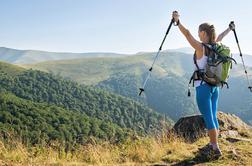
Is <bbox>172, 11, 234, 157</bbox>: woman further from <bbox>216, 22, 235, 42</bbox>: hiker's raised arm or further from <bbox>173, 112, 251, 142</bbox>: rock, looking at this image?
<bbox>173, 112, 251, 142</bbox>: rock

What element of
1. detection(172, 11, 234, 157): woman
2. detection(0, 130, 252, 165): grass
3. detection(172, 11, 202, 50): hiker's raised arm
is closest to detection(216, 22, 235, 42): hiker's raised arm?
detection(172, 11, 234, 157): woman

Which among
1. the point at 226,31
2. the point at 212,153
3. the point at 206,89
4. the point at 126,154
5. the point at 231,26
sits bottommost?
the point at 126,154

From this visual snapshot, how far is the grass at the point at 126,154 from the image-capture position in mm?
7277

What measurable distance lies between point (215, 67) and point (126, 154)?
3.07m

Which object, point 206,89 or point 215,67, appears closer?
point 215,67

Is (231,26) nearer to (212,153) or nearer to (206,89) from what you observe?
(206,89)

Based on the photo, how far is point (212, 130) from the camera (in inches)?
283

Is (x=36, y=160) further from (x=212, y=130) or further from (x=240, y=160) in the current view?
(x=240, y=160)

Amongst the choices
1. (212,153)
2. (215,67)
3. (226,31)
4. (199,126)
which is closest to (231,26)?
(226,31)

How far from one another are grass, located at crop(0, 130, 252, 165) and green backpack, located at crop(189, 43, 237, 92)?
5.29 feet

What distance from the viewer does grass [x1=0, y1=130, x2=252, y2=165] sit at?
7277 millimetres

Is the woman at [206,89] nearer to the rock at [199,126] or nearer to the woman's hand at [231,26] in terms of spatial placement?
the woman's hand at [231,26]

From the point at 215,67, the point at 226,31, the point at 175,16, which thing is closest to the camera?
the point at 215,67

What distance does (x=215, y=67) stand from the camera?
6988 mm
